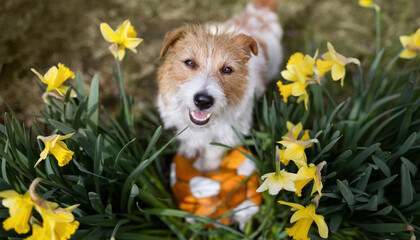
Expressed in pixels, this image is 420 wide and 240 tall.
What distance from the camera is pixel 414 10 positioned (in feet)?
12.7

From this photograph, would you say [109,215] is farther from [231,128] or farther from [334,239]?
[334,239]

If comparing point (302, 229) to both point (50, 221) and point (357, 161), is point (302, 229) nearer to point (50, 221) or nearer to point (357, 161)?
point (357, 161)

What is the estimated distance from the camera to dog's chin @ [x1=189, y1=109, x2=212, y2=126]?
1836 millimetres

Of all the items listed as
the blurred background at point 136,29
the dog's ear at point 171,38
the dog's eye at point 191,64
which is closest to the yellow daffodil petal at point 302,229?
the dog's eye at point 191,64

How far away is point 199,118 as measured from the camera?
72.9 inches

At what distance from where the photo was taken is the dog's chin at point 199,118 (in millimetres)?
1836

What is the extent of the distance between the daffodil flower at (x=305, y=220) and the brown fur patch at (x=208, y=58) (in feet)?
2.71

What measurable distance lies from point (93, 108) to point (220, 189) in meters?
1.08

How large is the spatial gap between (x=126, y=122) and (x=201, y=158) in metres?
0.67

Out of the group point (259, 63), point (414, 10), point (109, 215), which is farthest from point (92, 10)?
Result: point (414, 10)

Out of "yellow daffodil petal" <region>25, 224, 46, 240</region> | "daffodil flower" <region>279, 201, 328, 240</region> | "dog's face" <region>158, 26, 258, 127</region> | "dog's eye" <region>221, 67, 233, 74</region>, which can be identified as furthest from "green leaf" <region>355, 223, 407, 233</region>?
"yellow daffodil petal" <region>25, 224, 46, 240</region>

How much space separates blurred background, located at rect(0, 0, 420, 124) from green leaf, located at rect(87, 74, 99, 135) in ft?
3.36

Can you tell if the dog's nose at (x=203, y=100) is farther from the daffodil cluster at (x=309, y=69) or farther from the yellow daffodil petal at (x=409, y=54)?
the yellow daffodil petal at (x=409, y=54)

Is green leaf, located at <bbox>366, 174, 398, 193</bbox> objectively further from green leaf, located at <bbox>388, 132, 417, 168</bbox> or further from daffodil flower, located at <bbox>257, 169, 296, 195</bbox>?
daffodil flower, located at <bbox>257, 169, 296, 195</bbox>
